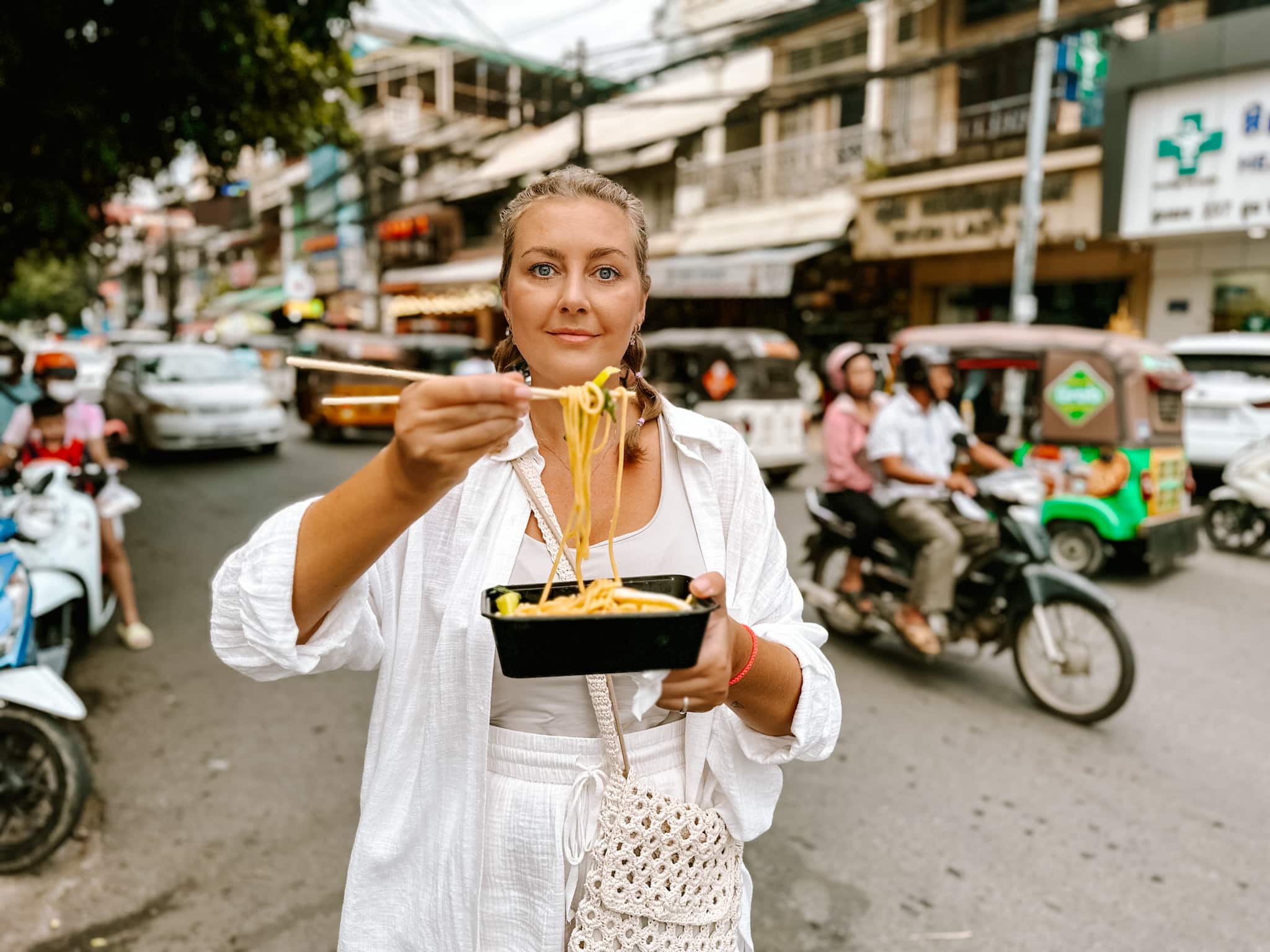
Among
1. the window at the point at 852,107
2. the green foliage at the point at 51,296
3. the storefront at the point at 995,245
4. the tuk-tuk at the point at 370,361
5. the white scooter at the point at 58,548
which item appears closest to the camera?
the white scooter at the point at 58,548

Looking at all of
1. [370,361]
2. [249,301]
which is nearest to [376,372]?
[370,361]

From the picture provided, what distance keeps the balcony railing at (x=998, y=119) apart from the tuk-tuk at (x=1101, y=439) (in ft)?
27.2

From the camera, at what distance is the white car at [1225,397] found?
924 centimetres

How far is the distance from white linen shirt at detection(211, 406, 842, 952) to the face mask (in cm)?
522

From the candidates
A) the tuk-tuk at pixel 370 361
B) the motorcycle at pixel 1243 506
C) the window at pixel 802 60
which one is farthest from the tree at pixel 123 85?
the window at pixel 802 60

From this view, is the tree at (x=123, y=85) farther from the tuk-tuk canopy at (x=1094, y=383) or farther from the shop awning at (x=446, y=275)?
the shop awning at (x=446, y=275)

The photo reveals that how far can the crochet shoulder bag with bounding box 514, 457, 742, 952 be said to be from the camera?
4.42 feet

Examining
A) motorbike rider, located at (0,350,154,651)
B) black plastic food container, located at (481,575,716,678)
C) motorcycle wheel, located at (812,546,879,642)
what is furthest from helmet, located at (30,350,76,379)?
black plastic food container, located at (481,575,716,678)

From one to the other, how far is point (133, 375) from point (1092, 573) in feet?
39.6

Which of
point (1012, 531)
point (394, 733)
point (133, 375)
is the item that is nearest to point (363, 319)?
point (133, 375)

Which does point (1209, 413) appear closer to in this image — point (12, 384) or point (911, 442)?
point (911, 442)

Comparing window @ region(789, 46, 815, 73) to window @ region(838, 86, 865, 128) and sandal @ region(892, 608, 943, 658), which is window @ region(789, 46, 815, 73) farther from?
sandal @ region(892, 608, 943, 658)

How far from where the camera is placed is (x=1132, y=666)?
4.21 metres

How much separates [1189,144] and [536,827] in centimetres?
1413
